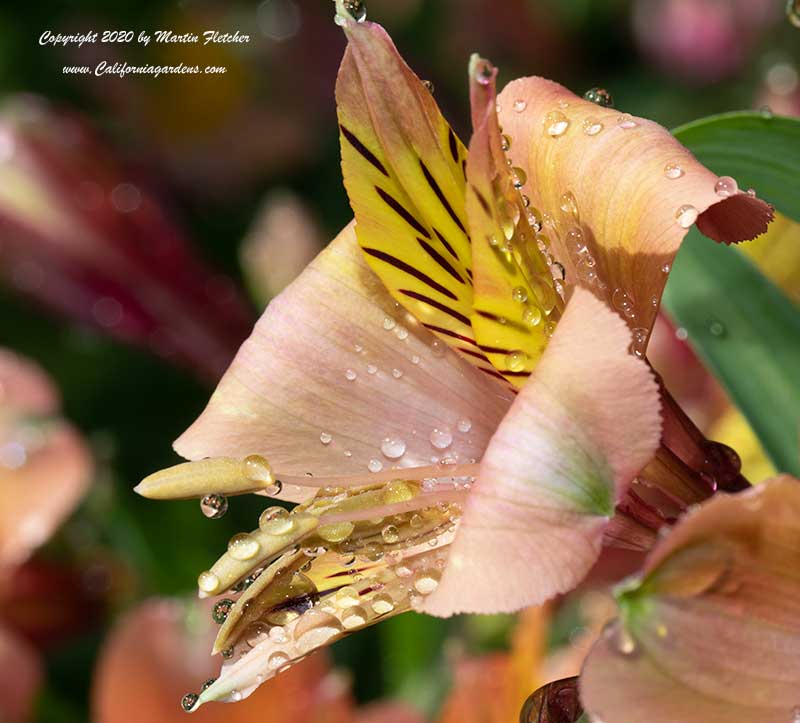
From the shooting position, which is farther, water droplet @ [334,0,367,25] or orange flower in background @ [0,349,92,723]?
orange flower in background @ [0,349,92,723]

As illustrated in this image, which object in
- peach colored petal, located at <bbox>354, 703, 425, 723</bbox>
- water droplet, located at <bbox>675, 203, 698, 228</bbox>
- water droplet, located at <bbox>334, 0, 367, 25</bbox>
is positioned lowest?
peach colored petal, located at <bbox>354, 703, 425, 723</bbox>

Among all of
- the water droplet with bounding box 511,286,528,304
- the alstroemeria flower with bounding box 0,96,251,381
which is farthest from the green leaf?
the alstroemeria flower with bounding box 0,96,251,381

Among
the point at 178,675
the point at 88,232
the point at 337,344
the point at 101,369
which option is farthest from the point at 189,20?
the point at 337,344

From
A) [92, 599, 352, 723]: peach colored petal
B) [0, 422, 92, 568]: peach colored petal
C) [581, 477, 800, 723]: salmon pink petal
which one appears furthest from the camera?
[0, 422, 92, 568]: peach colored petal

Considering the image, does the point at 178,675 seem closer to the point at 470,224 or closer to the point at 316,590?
the point at 316,590

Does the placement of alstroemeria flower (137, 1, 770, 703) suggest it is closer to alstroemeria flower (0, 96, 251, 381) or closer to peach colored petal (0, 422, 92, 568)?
peach colored petal (0, 422, 92, 568)

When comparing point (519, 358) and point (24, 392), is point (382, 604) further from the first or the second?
point (24, 392)

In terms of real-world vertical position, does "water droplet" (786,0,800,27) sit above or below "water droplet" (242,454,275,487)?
above
